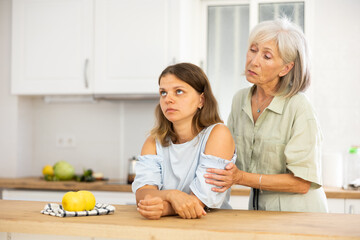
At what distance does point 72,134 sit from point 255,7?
5.42 feet

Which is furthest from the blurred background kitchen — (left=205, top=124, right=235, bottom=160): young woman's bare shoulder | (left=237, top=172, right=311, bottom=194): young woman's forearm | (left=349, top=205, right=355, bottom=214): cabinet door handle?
(left=205, top=124, right=235, bottom=160): young woman's bare shoulder

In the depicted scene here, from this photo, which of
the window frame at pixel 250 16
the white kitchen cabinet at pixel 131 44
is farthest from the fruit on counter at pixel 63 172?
the window frame at pixel 250 16

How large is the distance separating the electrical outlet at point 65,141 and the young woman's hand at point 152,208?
7.38ft

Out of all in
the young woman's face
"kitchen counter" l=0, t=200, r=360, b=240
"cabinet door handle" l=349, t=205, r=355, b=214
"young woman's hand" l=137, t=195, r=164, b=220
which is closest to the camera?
"kitchen counter" l=0, t=200, r=360, b=240

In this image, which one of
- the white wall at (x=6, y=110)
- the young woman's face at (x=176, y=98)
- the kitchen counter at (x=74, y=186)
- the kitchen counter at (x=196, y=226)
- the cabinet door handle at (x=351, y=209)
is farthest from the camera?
the white wall at (x=6, y=110)

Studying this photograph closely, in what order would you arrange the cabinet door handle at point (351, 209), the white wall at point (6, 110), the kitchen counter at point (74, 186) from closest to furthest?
the cabinet door handle at point (351, 209)
the kitchen counter at point (74, 186)
the white wall at point (6, 110)

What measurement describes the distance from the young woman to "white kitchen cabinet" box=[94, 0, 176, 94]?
1316 mm

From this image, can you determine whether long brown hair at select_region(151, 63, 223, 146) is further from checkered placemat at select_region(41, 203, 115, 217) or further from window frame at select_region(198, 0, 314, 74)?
window frame at select_region(198, 0, 314, 74)

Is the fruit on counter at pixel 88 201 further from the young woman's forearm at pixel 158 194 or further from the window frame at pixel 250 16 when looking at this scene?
the window frame at pixel 250 16

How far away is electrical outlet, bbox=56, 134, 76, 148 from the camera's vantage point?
3.44m

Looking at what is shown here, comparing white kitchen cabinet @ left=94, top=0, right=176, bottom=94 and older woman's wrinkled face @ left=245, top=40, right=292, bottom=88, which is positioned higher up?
white kitchen cabinet @ left=94, top=0, right=176, bottom=94

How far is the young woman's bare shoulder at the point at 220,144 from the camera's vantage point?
149cm

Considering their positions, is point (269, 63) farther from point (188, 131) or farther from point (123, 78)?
point (123, 78)

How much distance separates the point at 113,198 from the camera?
2840 millimetres
